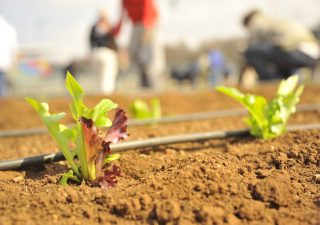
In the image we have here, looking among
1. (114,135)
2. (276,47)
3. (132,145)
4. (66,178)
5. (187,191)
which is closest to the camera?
(187,191)

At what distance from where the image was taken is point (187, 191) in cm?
151

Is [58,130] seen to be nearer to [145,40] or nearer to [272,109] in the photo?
[272,109]

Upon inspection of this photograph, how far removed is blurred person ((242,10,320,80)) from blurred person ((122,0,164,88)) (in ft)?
7.05

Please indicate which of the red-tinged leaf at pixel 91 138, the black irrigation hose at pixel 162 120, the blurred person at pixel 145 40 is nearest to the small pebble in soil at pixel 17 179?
the red-tinged leaf at pixel 91 138

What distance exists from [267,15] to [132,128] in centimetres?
628

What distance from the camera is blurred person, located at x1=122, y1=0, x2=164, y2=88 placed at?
7484 mm

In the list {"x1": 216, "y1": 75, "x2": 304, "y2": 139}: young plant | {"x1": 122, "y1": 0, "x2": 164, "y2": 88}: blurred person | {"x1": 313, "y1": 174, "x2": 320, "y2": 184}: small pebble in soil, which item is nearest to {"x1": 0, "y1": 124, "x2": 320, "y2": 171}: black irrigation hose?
{"x1": 216, "y1": 75, "x2": 304, "y2": 139}: young plant

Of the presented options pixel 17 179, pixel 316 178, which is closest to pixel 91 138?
pixel 17 179

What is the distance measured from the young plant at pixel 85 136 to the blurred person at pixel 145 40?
231 inches

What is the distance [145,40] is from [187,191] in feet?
20.9

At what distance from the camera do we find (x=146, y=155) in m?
2.25

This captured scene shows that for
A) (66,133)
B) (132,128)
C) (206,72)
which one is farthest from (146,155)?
(206,72)

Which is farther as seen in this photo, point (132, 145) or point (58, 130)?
point (132, 145)

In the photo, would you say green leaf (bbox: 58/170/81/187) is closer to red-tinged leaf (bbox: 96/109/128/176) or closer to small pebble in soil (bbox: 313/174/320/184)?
red-tinged leaf (bbox: 96/109/128/176)
